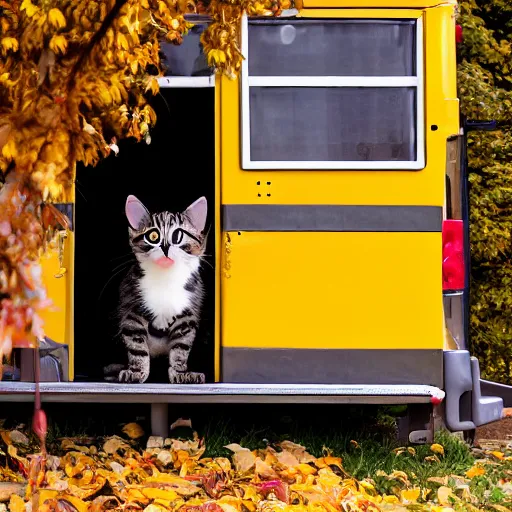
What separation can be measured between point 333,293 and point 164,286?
102 centimetres

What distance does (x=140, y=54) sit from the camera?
436 centimetres

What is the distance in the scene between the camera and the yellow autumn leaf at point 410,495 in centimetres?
478

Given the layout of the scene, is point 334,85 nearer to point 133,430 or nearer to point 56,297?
point 56,297

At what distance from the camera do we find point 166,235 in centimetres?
545

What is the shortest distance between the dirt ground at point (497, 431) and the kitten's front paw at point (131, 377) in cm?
291

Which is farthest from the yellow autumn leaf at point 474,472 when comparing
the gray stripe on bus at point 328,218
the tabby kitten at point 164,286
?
the tabby kitten at point 164,286

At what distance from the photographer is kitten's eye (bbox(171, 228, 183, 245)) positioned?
546 cm

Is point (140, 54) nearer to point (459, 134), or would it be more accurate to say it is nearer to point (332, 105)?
point (332, 105)

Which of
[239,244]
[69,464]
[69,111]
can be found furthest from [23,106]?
[69,464]

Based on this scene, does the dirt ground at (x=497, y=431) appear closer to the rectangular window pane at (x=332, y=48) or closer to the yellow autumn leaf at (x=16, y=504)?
the rectangular window pane at (x=332, y=48)

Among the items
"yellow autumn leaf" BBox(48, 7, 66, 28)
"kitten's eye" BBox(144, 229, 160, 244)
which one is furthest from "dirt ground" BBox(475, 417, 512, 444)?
"yellow autumn leaf" BBox(48, 7, 66, 28)

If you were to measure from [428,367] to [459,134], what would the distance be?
136cm

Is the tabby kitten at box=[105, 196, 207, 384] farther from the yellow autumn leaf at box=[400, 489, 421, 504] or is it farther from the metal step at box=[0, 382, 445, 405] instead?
the yellow autumn leaf at box=[400, 489, 421, 504]

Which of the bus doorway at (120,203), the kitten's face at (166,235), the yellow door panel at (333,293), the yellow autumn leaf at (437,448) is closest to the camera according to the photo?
the yellow door panel at (333,293)
